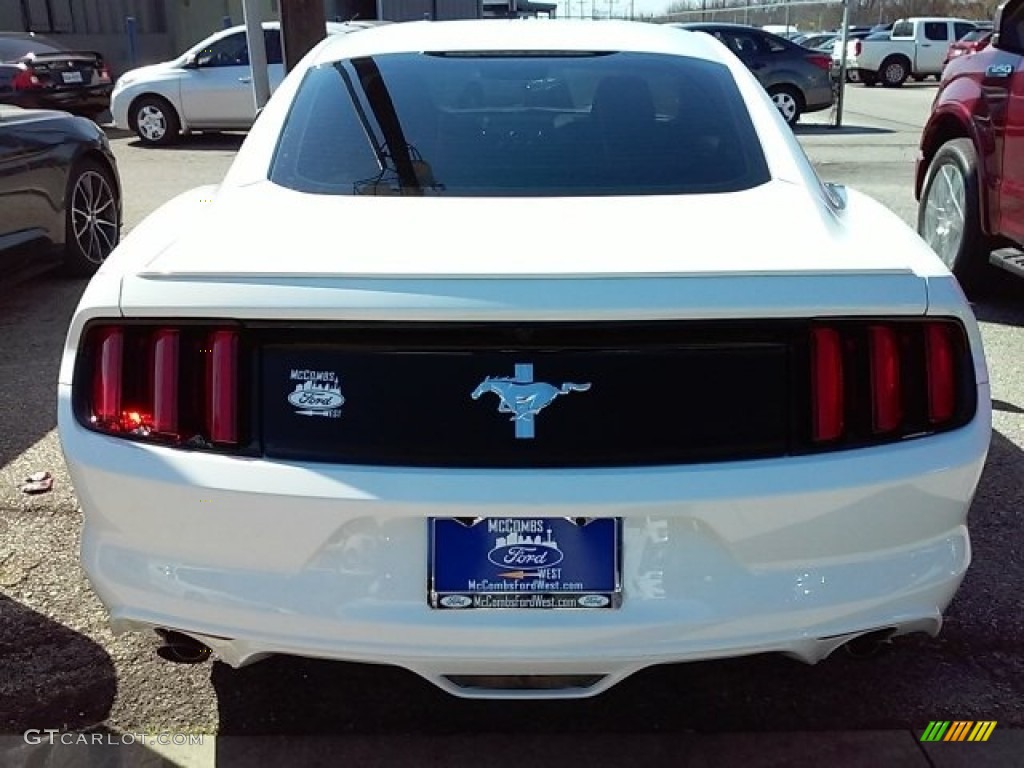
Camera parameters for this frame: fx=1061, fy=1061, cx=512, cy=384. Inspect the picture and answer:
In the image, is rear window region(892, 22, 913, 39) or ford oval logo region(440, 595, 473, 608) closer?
ford oval logo region(440, 595, 473, 608)

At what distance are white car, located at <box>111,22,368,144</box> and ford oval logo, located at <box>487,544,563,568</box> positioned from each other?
13.3 metres

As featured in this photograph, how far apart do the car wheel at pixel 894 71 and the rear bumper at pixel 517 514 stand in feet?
101

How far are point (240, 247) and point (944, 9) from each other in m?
60.1

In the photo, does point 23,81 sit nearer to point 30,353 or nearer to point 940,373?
point 30,353

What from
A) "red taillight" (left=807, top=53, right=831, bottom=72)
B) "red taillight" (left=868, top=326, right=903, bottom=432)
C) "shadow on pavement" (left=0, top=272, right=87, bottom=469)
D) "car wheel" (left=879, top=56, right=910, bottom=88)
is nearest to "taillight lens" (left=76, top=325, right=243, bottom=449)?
"red taillight" (left=868, top=326, right=903, bottom=432)

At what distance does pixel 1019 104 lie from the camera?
5320 mm

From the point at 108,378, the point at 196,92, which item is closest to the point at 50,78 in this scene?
the point at 196,92

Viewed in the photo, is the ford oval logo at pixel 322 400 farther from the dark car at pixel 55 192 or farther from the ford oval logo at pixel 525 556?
the dark car at pixel 55 192

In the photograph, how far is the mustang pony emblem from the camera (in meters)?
2.03

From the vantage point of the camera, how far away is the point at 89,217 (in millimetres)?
6797

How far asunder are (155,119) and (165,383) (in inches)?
535

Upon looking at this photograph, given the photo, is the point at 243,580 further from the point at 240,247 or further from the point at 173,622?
the point at 240,247

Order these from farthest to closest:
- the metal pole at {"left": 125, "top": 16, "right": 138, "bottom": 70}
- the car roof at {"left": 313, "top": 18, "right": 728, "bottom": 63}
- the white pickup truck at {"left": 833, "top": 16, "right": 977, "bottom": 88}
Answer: the white pickup truck at {"left": 833, "top": 16, "right": 977, "bottom": 88} → the metal pole at {"left": 125, "top": 16, "right": 138, "bottom": 70} → the car roof at {"left": 313, "top": 18, "right": 728, "bottom": 63}

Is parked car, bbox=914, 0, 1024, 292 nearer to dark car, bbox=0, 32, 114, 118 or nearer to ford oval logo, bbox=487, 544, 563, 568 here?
ford oval logo, bbox=487, 544, 563, 568
